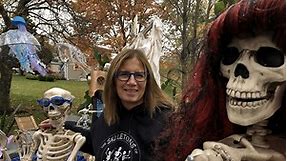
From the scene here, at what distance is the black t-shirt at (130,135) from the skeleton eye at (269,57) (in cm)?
100

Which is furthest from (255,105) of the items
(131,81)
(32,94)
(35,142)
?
(32,94)

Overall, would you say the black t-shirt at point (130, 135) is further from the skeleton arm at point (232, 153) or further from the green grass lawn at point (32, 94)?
the green grass lawn at point (32, 94)

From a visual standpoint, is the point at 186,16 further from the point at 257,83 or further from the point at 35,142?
the point at 257,83

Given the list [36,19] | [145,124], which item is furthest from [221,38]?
[36,19]

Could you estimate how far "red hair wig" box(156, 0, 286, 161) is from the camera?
1187 mm

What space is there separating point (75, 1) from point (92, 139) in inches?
326

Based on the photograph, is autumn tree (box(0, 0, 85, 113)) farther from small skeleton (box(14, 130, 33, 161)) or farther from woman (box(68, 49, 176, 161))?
woman (box(68, 49, 176, 161))

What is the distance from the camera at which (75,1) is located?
411 inches

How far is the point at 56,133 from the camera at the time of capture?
269 centimetres

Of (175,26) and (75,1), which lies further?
(75,1)

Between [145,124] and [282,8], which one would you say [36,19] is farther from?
[282,8]

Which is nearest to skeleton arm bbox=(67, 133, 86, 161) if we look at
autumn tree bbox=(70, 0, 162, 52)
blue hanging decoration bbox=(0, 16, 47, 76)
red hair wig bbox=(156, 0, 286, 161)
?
blue hanging decoration bbox=(0, 16, 47, 76)

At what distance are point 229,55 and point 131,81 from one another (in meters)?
0.95

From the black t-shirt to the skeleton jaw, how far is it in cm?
96
